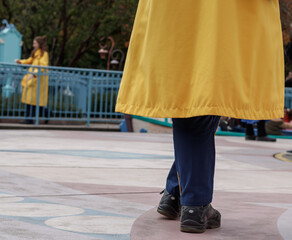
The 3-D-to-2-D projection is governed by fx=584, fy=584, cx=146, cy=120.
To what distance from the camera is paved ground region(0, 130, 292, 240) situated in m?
2.52

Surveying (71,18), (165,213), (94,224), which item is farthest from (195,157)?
(71,18)

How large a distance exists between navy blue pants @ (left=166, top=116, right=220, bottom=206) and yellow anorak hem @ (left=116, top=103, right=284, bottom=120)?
168mm

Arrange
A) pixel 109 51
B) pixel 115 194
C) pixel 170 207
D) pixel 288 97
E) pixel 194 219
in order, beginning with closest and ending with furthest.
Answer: pixel 194 219, pixel 170 207, pixel 115 194, pixel 288 97, pixel 109 51

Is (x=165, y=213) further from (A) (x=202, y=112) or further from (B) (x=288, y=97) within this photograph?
(B) (x=288, y=97)

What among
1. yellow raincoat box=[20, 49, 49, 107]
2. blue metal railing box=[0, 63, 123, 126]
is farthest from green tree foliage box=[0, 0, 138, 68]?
yellow raincoat box=[20, 49, 49, 107]

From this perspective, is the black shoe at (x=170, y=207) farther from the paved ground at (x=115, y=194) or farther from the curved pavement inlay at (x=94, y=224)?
the curved pavement inlay at (x=94, y=224)

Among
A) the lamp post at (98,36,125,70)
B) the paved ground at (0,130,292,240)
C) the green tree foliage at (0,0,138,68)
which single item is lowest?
the paved ground at (0,130,292,240)

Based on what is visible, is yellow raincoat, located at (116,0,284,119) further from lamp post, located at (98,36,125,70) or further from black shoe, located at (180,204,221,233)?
lamp post, located at (98,36,125,70)

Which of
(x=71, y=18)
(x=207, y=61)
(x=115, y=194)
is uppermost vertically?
(x=71, y=18)

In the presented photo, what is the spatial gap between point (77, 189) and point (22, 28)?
20212 mm

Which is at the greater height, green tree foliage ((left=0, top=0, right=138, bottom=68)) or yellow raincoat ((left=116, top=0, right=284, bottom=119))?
green tree foliage ((left=0, top=0, right=138, bottom=68))

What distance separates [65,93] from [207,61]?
36.2 ft

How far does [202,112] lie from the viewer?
2.32 m

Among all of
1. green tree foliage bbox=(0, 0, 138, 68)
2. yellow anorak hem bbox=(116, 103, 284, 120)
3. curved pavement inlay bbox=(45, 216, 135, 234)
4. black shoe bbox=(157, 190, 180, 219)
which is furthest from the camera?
green tree foliage bbox=(0, 0, 138, 68)
